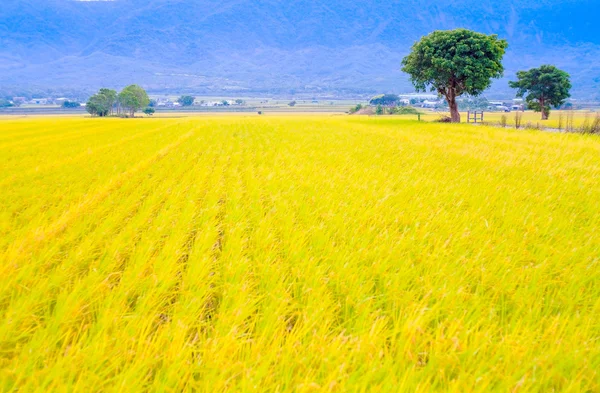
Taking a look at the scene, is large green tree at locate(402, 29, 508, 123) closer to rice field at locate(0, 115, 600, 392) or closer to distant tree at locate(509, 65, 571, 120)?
distant tree at locate(509, 65, 571, 120)

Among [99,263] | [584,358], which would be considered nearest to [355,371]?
[584,358]

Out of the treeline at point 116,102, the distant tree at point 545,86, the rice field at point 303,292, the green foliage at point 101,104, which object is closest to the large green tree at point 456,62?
the distant tree at point 545,86

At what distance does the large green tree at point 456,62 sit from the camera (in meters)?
37.9

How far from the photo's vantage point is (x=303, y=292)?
322 centimetres

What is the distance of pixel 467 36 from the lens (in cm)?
3972

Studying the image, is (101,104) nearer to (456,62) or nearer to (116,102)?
(116,102)

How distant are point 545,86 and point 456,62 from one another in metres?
26.4

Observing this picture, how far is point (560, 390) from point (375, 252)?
6.58 feet

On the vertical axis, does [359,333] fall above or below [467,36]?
below

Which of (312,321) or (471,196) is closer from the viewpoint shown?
(312,321)

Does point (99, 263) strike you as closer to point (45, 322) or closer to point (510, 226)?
point (45, 322)

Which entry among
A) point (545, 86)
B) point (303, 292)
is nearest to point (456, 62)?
point (545, 86)

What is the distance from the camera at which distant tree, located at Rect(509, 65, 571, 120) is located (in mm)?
56219

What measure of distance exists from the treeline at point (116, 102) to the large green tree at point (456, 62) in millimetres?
92163
